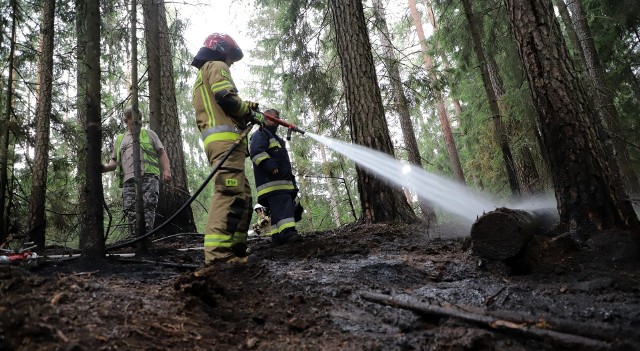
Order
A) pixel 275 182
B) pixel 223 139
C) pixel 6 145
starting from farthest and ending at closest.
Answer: pixel 6 145, pixel 275 182, pixel 223 139

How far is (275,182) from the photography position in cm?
540

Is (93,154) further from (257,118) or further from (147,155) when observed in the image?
(147,155)

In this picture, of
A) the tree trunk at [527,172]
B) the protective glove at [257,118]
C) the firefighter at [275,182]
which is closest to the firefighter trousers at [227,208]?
the protective glove at [257,118]

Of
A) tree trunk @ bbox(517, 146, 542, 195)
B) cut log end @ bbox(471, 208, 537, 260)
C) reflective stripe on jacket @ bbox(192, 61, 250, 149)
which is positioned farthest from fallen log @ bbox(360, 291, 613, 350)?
tree trunk @ bbox(517, 146, 542, 195)

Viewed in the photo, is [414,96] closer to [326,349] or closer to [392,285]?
[392,285]

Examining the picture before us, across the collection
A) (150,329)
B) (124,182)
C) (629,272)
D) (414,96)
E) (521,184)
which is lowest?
(629,272)

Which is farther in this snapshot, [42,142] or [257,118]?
[42,142]

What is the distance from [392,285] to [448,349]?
122 cm

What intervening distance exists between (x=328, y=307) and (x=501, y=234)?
5.19 ft

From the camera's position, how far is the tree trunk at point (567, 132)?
352 cm

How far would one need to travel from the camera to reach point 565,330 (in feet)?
5.86

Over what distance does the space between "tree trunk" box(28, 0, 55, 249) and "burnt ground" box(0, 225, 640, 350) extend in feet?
11.8

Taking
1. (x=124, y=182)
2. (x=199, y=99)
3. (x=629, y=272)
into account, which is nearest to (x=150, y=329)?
(x=199, y=99)

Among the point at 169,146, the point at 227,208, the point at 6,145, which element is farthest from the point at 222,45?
the point at 6,145
